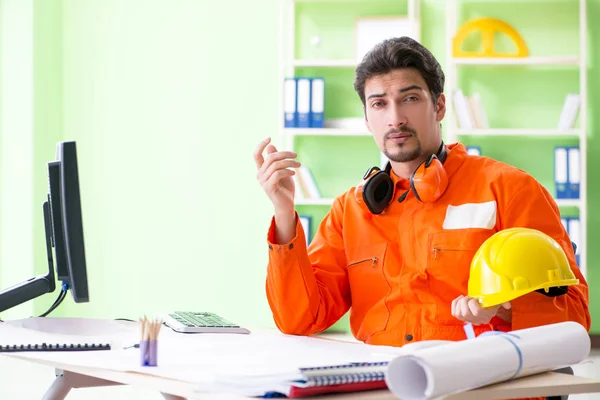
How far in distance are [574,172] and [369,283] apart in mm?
3555

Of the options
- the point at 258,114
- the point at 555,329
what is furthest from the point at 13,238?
the point at 555,329

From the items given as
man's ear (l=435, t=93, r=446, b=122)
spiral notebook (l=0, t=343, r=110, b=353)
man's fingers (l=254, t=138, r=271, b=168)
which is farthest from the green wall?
spiral notebook (l=0, t=343, r=110, b=353)

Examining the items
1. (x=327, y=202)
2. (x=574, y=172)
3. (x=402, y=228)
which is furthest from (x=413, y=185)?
(x=574, y=172)

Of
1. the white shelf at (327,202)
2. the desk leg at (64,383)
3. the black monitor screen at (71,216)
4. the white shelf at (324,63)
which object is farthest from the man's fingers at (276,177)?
the white shelf at (324,63)

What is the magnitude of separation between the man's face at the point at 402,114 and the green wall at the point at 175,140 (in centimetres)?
362

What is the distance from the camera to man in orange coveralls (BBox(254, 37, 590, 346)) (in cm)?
191

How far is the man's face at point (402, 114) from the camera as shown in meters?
2.10

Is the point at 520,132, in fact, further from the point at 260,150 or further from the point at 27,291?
the point at 27,291

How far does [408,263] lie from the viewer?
79.2 inches

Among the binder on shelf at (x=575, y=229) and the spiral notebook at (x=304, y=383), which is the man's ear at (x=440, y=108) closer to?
the spiral notebook at (x=304, y=383)

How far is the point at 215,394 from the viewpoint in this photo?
3.67 ft

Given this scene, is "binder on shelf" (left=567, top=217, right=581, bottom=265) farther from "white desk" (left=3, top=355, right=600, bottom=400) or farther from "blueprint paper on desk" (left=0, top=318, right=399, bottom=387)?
"white desk" (left=3, top=355, right=600, bottom=400)

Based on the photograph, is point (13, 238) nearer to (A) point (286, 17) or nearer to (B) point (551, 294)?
(A) point (286, 17)

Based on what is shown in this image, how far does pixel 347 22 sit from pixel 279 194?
4.08 metres
